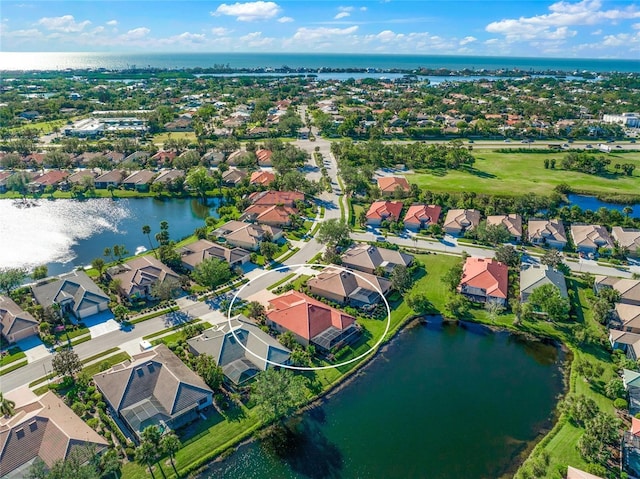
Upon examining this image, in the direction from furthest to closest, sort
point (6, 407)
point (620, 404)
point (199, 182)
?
point (199, 182) → point (620, 404) → point (6, 407)

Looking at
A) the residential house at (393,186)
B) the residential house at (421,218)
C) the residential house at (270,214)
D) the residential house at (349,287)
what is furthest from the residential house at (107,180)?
the residential house at (421,218)

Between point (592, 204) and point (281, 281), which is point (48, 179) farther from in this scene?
point (592, 204)

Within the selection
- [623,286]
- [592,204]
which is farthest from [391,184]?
[623,286]

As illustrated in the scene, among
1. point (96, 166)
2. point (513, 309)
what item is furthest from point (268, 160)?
point (513, 309)

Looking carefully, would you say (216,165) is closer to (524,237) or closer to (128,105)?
(524,237)

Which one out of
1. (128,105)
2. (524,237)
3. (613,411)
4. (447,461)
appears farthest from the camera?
(128,105)

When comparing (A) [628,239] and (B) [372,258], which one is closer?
(B) [372,258]

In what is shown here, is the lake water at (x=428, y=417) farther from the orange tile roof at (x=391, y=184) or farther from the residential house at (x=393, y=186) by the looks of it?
the orange tile roof at (x=391, y=184)
